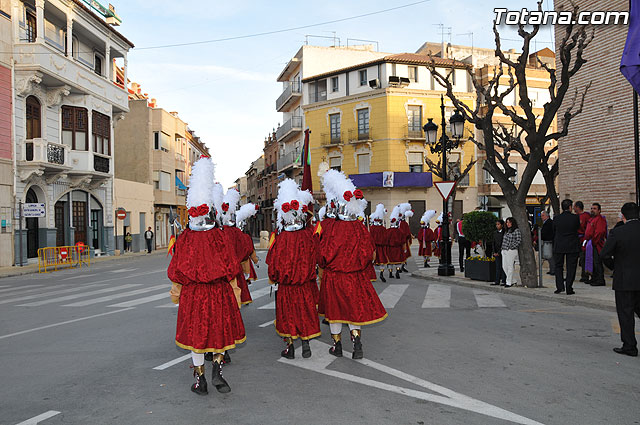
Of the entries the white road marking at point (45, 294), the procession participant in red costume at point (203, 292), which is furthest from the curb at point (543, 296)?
the white road marking at point (45, 294)

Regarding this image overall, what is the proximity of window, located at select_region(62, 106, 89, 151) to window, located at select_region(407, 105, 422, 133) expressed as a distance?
22587mm

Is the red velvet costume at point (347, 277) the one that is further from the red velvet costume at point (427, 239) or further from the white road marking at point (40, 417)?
the red velvet costume at point (427, 239)

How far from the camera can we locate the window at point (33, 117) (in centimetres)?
2231

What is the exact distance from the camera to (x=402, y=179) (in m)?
36.3

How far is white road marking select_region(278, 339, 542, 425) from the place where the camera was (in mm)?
4098

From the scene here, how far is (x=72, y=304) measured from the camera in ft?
33.4

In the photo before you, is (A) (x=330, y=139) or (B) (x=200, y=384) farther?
(A) (x=330, y=139)

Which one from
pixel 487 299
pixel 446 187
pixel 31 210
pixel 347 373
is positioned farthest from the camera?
pixel 31 210

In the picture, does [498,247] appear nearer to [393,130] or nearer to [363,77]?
[393,130]

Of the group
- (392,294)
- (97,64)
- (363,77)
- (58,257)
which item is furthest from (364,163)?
(392,294)

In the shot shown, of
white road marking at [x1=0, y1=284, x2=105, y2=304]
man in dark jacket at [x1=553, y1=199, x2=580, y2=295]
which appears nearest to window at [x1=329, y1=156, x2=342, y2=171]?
white road marking at [x1=0, y1=284, x2=105, y2=304]

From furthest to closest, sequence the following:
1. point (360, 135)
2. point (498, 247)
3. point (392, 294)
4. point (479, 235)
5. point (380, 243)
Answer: point (360, 135)
point (380, 243)
point (479, 235)
point (498, 247)
point (392, 294)

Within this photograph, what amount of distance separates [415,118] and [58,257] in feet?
87.6

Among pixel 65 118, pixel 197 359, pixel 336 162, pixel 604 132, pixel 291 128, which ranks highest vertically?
pixel 291 128
